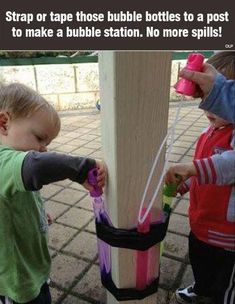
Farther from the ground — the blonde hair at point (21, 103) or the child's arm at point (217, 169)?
the blonde hair at point (21, 103)

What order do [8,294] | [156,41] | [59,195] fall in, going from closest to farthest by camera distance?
[156,41]
[8,294]
[59,195]

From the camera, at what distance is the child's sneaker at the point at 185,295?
1.55 metres

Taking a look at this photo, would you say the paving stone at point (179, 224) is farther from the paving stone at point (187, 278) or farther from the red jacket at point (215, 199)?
the red jacket at point (215, 199)

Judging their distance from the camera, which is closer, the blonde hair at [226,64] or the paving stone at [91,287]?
the blonde hair at [226,64]

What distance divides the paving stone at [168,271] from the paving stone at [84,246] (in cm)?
38

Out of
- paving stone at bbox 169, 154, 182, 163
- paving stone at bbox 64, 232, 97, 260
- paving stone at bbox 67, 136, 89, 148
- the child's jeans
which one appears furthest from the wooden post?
paving stone at bbox 67, 136, 89, 148

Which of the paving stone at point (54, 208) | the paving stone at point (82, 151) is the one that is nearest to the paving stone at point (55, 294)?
the paving stone at point (54, 208)

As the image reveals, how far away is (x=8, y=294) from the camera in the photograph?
3.76ft

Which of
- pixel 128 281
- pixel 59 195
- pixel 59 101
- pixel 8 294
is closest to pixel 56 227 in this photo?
pixel 59 195

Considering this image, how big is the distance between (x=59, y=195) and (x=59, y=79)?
3.41 meters

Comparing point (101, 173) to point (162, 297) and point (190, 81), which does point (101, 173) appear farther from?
point (162, 297)

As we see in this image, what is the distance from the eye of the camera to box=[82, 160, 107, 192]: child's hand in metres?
0.90

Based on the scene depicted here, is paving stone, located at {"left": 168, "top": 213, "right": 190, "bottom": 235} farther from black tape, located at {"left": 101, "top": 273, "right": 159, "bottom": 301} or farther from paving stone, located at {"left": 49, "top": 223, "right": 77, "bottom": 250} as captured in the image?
black tape, located at {"left": 101, "top": 273, "right": 159, "bottom": 301}

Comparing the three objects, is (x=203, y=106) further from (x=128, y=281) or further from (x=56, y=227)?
(x=56, y=227)
